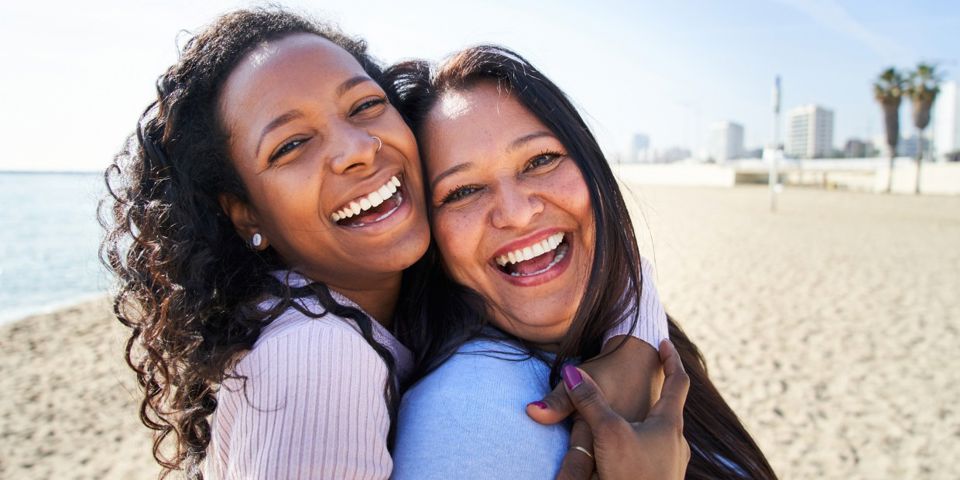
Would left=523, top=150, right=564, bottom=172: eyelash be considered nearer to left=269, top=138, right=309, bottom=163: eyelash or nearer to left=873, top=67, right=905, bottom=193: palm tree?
left=269, top=138, right=309, bottom=163: eyelash

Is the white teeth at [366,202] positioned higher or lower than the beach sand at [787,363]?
higher

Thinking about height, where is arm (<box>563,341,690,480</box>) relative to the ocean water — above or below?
above

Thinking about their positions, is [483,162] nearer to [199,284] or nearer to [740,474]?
[199,284]

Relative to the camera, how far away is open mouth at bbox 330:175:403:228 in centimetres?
203

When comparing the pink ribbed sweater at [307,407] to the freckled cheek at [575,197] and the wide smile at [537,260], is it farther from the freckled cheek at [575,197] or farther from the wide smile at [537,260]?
the freckled cheek at [575,197]

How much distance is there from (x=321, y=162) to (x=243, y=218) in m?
0.41

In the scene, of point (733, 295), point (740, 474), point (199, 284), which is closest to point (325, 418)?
point (199, 284)

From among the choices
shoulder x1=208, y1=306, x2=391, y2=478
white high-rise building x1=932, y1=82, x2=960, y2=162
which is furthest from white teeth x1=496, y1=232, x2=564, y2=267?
white high-rise building x1=932, y1=82, x2=960, y2=162

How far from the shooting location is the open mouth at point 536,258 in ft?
6.81

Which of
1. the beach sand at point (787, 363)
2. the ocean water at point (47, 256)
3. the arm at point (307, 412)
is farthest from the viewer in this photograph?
the ocean water at point (47, 256)

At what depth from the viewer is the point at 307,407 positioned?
134 cm

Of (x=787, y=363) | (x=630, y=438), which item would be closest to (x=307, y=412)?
(x=630, y=438)

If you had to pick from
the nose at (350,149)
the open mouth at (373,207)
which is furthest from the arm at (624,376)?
the nose at (350,149)

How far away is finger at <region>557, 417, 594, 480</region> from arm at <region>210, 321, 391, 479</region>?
0.42 m
